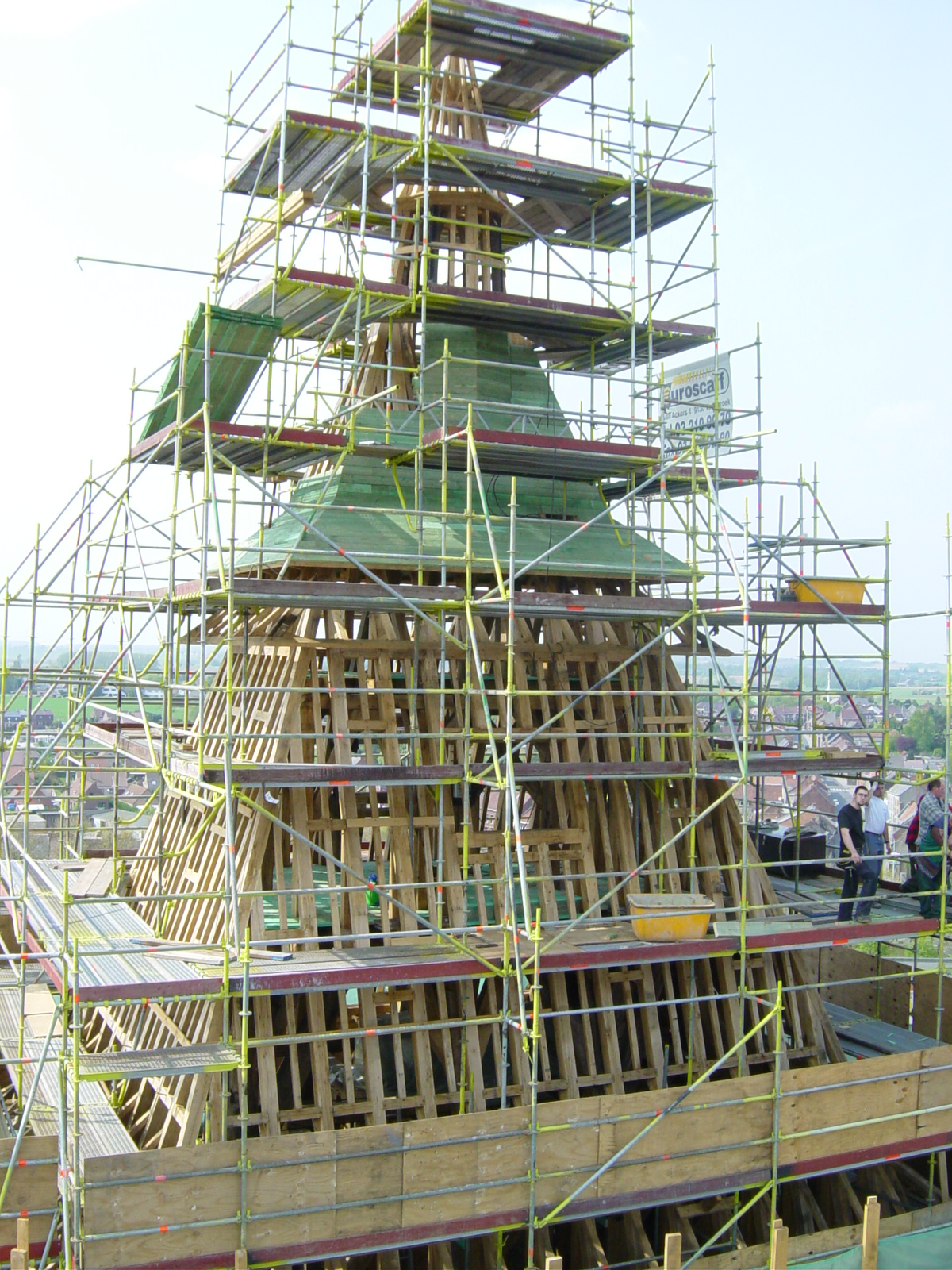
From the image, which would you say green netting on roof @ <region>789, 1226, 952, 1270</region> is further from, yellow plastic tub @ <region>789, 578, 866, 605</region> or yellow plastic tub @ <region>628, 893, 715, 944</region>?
yellow plastic tub @ <region>789, 578, 866, 605</region>

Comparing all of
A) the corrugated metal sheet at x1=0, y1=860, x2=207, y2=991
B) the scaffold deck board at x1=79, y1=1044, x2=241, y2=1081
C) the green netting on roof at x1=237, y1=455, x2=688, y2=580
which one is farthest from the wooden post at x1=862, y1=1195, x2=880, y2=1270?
the green netting on roof at x1=237, y1=455, x2=688, y2=580

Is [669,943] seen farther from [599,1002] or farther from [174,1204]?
[174,1204]

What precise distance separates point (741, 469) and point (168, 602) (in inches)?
352

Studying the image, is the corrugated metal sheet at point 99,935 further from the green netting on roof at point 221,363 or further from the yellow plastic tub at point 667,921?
the green netting on roof at point 221,363

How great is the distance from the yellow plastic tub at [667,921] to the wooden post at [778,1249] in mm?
3136

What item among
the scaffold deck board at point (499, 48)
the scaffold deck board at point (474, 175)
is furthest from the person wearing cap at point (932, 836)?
the scaffold deck board at point (499, 48)

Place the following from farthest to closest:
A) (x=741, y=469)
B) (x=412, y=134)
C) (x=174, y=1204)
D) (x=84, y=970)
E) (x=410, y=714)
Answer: (x=741, y=469)
(x=412, y=134)
(x=410, y=714)
(x=84, y=970)
(x=174, y=1204)

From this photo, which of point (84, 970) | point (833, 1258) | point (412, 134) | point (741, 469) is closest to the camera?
point (84, 970)

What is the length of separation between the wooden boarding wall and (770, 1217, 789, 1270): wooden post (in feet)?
3.34

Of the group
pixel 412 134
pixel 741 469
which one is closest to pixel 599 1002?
pixel 741 469

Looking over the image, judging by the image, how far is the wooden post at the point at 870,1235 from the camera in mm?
12844

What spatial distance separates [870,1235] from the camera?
507 inches

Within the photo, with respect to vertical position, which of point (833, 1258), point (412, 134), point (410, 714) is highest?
point (412, 134)

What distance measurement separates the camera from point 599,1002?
50.1 feet
